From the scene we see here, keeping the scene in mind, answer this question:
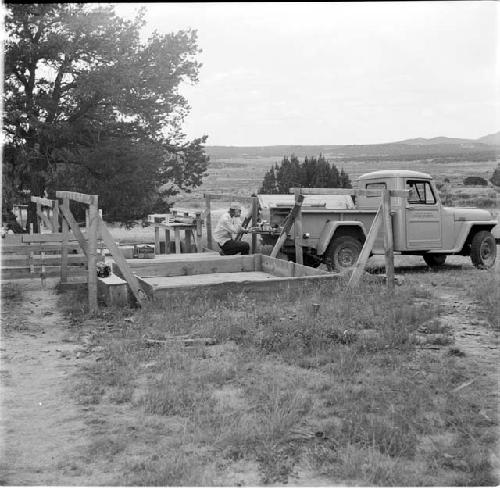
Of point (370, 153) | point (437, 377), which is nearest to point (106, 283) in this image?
point (437, 377)

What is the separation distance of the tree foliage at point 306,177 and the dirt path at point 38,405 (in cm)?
1731

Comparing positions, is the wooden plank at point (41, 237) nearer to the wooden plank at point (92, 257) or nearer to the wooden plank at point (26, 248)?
the wooden plank at point (26, 248)

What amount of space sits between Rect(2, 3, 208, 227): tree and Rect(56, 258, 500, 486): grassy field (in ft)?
27.8

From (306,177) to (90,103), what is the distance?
11.3 m

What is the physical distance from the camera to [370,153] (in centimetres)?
8162

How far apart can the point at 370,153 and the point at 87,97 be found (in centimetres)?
6913

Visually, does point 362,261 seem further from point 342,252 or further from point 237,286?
point 342,252

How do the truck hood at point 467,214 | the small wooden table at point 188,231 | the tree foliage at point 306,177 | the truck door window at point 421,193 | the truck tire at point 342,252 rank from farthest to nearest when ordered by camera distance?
the tree foliage at point 306,177, the small wooden table at point 188,231, the truck hood at point 467,214, the truck door window at point 421,193, the truck tire at point 342,252

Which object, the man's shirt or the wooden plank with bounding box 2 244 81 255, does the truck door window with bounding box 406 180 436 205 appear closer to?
the man's shirt

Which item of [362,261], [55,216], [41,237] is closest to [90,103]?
[55,216]

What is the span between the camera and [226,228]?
1189 cm

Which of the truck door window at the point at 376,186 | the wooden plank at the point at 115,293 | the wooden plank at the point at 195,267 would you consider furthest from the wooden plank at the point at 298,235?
the wooden plank at the point at 115,293

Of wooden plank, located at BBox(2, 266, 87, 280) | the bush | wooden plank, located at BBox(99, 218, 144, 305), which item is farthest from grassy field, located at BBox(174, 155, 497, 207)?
wooden plank, located at BBox(99, 218, 144, 305)

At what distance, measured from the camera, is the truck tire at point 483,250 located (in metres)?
13.0
